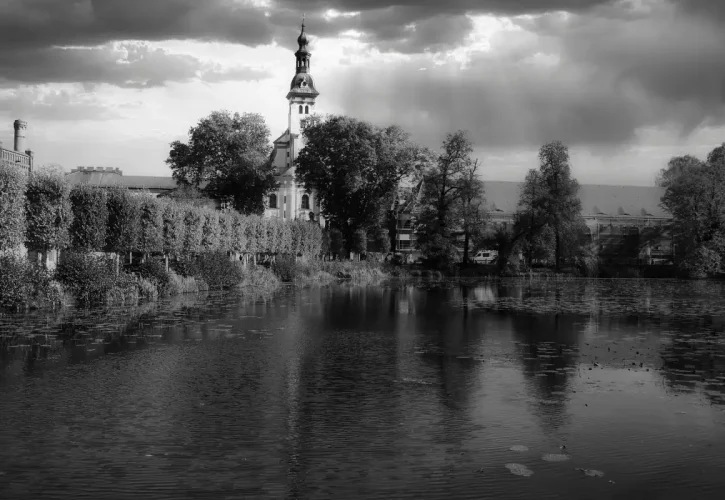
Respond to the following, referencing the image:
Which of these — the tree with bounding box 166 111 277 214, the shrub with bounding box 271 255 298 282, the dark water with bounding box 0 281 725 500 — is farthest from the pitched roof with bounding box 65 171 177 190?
the dark water with bounding box 0 281 725 500

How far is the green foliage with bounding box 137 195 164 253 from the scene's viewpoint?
38812 mm

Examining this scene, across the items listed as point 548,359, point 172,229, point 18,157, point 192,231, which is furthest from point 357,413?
point 18,157

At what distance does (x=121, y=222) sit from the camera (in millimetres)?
35625

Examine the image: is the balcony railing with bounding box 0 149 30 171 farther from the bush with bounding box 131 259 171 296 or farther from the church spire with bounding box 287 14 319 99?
the church spire with bounding box 287 14 319 99

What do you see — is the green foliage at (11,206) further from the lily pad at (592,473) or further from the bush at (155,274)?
the lily pad at (592,473)

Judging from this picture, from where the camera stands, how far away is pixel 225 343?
61.2ft

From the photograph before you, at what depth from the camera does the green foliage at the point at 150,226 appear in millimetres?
38812

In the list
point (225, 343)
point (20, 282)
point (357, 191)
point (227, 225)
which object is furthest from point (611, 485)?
point (357, 191)

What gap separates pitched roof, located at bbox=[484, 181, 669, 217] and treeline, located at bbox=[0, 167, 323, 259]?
7574cm

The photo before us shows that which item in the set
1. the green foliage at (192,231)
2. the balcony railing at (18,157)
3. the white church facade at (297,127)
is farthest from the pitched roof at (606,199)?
the green foliage at (192,231)

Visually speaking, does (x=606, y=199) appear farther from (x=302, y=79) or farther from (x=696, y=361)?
(x=696, y=361)

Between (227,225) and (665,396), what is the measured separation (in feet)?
136

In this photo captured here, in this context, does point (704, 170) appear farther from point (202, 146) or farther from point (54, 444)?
point (54, 444)

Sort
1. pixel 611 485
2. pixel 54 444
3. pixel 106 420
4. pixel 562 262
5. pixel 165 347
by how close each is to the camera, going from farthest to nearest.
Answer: pixel 562 262
pixel 165 347
pixel 106 420
pixel 54 444
pixel 611 485
